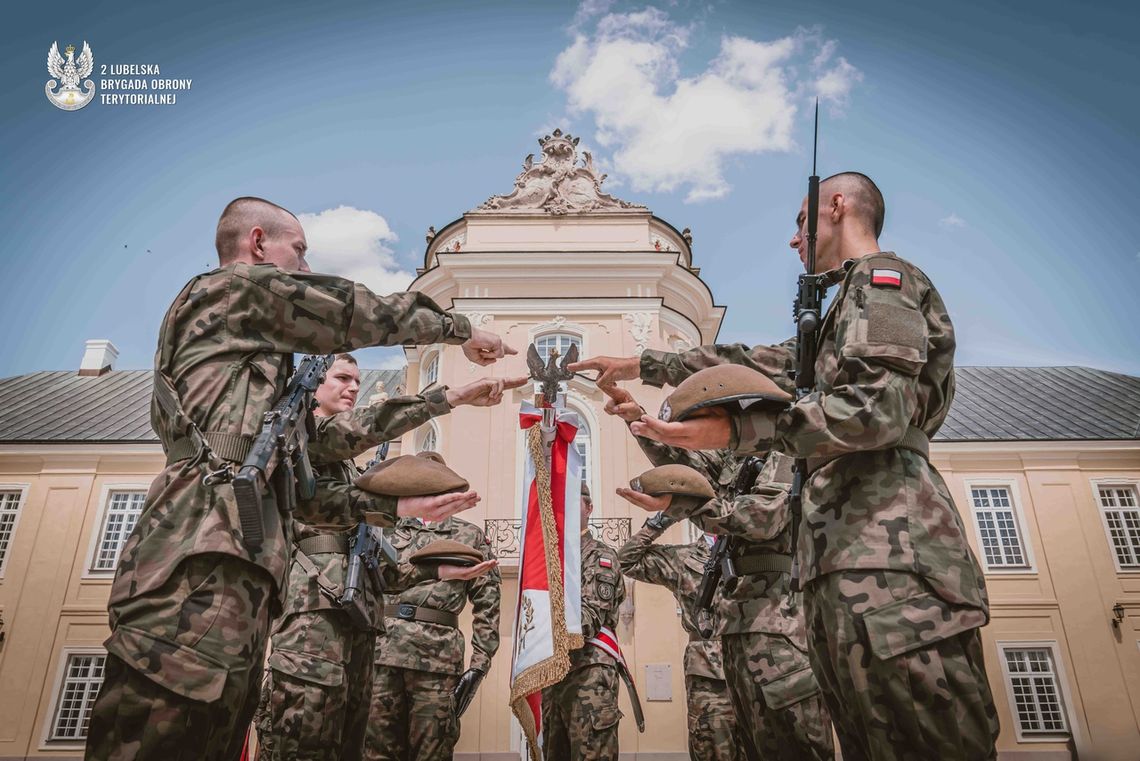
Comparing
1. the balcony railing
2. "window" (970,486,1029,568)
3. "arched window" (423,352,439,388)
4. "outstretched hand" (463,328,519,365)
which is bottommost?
"outstretched hand" (463,328,519,365)

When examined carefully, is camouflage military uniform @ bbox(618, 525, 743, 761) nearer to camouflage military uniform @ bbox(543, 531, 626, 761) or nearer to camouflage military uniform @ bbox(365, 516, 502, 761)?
camouflage military uniform @ bbox(543, 531, 626, 761)

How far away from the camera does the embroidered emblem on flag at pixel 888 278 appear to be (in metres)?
2.56

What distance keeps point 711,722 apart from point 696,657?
0.53 metres

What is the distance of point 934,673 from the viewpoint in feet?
7.30

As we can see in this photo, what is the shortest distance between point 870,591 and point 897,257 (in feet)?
3.77

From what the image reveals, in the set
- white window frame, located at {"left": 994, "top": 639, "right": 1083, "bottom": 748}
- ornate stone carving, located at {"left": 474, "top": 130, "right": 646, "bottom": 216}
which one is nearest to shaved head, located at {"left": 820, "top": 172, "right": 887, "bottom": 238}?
ornate stone carving, located at {"left": 474, "top": 130, "right": 646, "bottom": 216}

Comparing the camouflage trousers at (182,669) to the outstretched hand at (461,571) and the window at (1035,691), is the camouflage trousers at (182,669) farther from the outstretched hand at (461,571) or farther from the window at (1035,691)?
the window at (1035,691)

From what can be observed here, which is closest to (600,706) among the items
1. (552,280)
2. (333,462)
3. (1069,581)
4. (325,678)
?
(325,678)

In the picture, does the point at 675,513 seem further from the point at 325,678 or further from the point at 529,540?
the point at 325,678

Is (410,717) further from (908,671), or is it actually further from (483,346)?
(908,671)

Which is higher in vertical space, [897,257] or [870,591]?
[897,257]

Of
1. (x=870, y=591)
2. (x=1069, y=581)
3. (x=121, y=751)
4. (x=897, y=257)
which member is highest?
(x=1069, y=581)

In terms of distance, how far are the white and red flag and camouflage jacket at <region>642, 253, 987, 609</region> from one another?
121 inches

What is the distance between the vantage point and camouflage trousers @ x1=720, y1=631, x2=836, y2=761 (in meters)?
3.88
